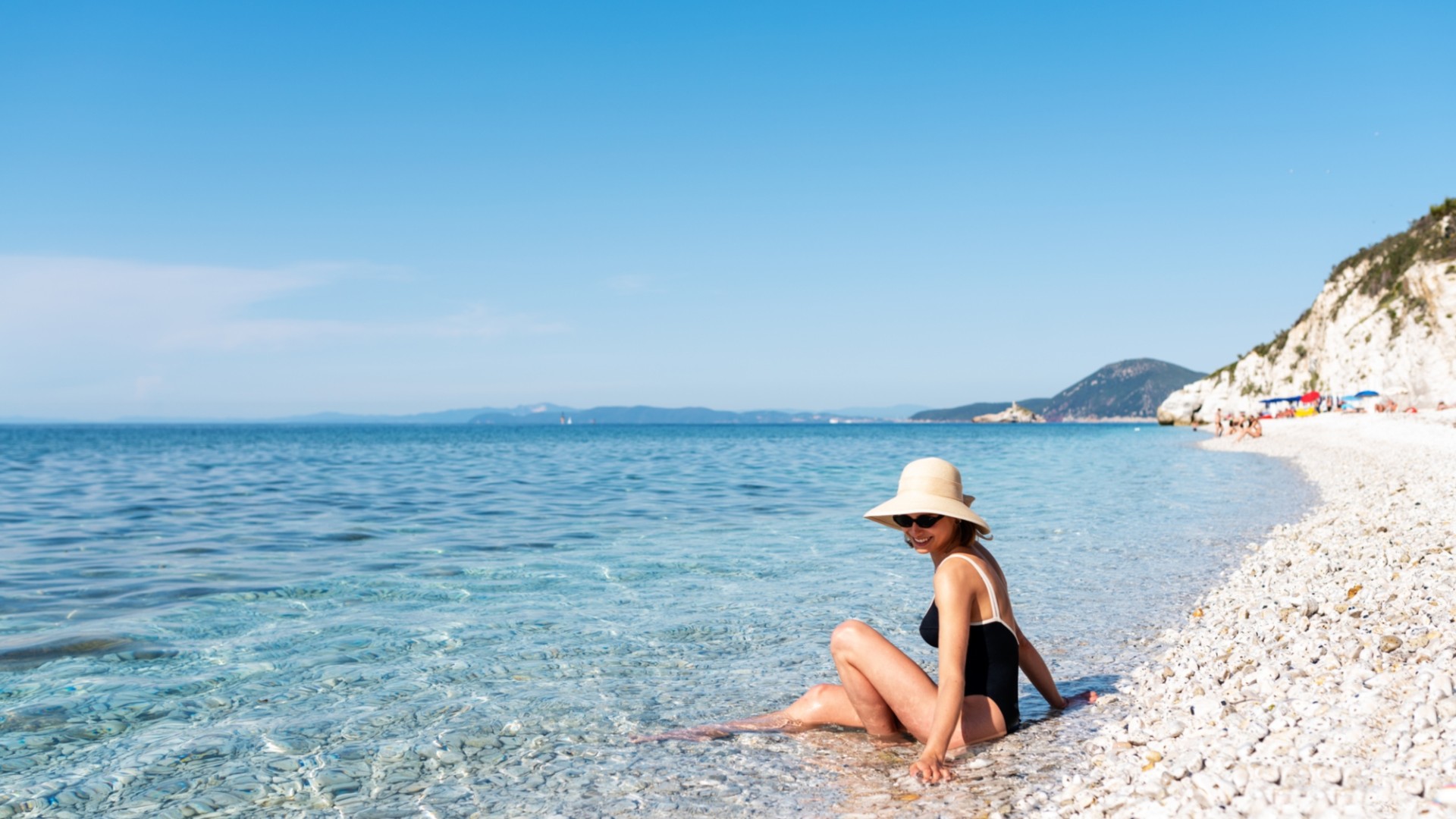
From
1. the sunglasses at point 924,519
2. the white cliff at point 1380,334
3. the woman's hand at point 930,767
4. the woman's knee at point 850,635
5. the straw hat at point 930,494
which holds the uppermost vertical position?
the white cliff at point 1380,334

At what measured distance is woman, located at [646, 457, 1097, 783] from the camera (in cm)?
484

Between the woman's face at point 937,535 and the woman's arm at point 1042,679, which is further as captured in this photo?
the woman's arm at point 1042,679

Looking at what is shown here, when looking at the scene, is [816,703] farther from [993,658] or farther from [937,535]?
[937,535]

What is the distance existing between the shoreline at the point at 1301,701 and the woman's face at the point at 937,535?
1311mm

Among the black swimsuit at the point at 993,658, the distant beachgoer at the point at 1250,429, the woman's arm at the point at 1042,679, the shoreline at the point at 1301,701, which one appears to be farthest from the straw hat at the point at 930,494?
the distant beachgoer at the point at 1250,429

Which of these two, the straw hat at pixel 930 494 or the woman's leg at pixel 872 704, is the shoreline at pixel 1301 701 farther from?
the straw hat at pixel 930 494

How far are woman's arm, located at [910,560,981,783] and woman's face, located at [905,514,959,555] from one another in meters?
0.15

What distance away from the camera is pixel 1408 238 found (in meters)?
68.6

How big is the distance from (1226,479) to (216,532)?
25.4m

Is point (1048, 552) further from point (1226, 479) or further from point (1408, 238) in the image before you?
point (1408, 238)

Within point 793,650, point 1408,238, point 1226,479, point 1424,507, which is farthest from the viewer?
point 1408,238

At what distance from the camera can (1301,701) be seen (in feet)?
16.2

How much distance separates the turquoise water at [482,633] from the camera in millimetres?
5387

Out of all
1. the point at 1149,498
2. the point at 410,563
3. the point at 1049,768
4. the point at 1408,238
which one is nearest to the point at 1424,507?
the point at 1149,498
